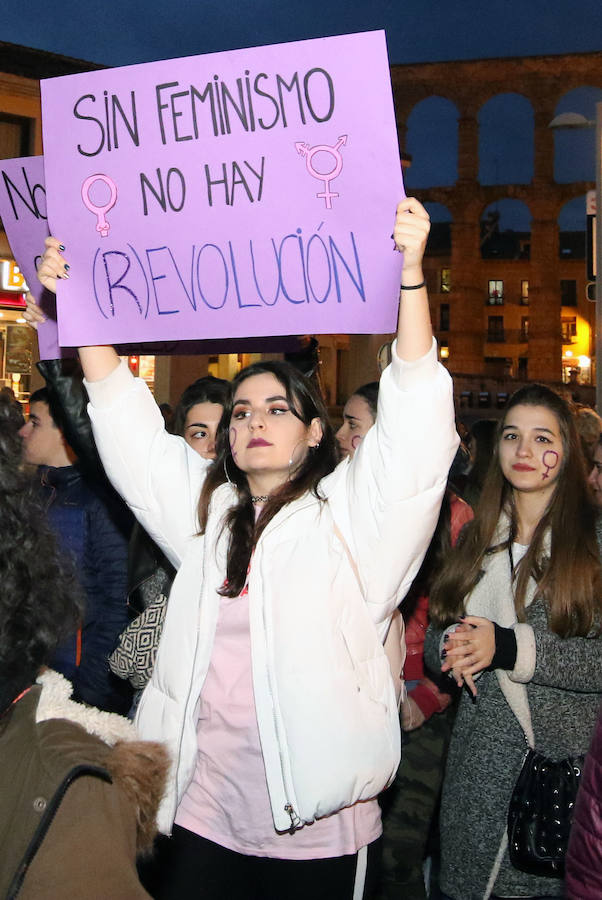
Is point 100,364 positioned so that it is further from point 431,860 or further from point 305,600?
point 431,860

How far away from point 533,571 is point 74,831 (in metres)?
2.22

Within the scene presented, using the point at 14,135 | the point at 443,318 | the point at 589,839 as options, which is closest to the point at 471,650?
the point at 589,839

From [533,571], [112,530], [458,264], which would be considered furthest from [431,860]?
[458,264]

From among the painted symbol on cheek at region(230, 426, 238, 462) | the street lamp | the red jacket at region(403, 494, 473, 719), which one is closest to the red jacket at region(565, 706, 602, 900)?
the painted symbol on cheek at region(230, 426, 238, 462)

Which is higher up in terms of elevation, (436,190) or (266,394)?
(436,190)

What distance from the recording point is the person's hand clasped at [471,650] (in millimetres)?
2922

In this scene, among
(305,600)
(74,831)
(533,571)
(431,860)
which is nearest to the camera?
(74,831)

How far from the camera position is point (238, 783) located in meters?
2.41

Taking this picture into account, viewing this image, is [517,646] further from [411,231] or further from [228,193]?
[228,193]

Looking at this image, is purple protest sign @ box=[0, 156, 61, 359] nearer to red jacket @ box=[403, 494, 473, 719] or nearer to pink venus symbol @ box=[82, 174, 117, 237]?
pink venus symbol @ box=[82, 174, 117, 237]

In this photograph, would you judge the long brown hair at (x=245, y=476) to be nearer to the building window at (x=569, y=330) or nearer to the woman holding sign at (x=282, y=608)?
the woman holding sign at (x=282, y=608)

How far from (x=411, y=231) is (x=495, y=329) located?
2551 inches

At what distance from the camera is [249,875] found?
2.44 metres

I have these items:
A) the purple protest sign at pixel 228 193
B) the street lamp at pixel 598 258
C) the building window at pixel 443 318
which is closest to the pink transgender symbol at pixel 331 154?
the purple protest sign at pixel 228 193
